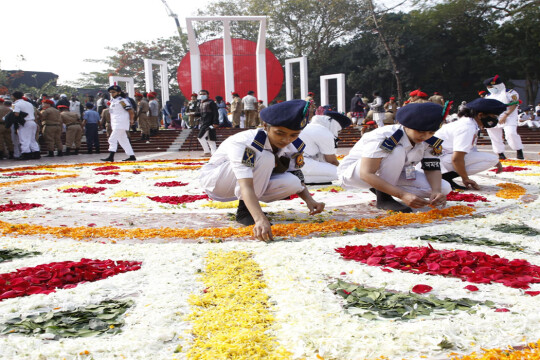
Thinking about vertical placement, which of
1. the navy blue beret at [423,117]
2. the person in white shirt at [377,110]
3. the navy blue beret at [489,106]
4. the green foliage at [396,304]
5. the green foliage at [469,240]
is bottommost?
the green foliage at [469,240]

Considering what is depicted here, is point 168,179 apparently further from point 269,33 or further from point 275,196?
point 269,33

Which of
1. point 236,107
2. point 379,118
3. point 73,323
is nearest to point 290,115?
point 73,323

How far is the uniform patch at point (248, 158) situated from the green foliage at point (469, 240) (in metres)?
1.31

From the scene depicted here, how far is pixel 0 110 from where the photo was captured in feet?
42.5

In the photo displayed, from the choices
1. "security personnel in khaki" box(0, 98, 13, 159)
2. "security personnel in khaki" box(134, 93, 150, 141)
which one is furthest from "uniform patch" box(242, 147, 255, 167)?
"security personnel in khaki" box(134, 93, 150, 141)

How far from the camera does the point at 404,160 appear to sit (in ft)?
14.2

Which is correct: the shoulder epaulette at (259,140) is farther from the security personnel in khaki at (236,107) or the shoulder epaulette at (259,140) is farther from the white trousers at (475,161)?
the security personnel in khaki at (236,107)

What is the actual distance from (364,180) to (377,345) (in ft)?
8.59

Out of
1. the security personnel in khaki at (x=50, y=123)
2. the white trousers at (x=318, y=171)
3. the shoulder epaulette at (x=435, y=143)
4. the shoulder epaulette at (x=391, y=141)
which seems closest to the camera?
the shoulder epaulette at (x=391, y=141)

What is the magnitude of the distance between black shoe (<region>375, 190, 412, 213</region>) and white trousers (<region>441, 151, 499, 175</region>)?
4.88ft

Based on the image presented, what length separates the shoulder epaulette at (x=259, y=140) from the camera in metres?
3.54

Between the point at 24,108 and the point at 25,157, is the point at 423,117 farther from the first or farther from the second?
the point at 25,157

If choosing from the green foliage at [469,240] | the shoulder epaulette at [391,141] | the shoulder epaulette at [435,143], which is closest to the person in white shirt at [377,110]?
the shoulder epaulette at [435,143]

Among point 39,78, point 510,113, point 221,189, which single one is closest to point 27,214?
point 221,189
